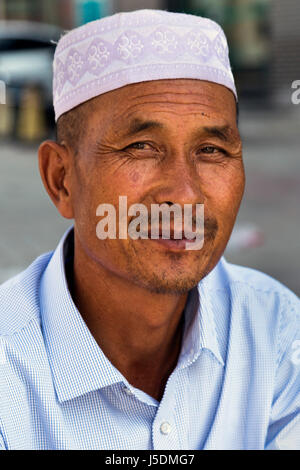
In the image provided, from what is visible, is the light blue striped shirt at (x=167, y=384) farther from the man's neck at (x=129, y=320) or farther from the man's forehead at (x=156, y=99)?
the man's forehead at (x=156, y=99)

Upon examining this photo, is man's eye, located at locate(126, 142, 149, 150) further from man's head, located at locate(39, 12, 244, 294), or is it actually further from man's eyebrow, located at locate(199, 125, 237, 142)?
man's eyebrow, located at locate(199, 125, 237, 142)

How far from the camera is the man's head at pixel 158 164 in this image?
1812mm

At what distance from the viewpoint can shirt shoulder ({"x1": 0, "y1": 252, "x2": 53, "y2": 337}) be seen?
1.88 meters

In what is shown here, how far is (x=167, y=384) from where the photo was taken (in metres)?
1.95

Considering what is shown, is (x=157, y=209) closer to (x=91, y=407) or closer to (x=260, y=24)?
(x=91, y=407)

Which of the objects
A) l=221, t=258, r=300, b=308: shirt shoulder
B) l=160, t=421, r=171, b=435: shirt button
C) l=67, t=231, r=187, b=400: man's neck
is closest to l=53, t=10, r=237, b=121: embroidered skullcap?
l=67, t=231, r=187, b=400: man's neck

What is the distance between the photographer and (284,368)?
2.06 m

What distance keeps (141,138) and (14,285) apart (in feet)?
1.84

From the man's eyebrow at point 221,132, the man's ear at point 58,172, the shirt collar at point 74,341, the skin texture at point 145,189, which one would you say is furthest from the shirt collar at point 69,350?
the man's eyebrow at point 221,132

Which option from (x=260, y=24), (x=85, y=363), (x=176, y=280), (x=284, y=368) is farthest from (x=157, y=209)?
(x=260, y=24)

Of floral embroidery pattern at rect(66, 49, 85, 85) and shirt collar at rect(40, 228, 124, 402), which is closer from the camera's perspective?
shirt collar at rect(40, 228, 124, 402)

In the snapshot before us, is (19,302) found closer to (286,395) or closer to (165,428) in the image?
(165,428)

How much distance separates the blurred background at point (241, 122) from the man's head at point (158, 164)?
1.51 feet

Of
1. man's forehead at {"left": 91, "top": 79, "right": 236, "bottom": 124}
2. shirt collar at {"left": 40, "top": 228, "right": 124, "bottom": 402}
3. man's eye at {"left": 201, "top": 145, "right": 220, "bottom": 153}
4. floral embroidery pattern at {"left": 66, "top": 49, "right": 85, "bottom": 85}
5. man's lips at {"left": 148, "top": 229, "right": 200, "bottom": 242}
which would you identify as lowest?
shirt collar at {"left": 40, "top": 228, "right": 124, "bottom": 402}
